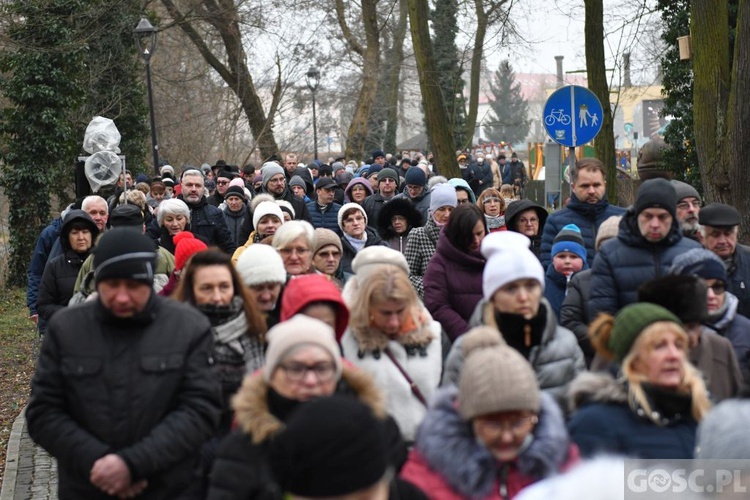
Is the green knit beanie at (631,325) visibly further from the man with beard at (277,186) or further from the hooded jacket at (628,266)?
the man with beard at (277,186)

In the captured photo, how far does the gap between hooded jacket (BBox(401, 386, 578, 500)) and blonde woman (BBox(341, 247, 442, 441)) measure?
4.33 feet

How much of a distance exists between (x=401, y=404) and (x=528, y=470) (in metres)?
1.56

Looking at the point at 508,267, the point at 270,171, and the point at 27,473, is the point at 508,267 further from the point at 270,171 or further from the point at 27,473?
the point at 270,171

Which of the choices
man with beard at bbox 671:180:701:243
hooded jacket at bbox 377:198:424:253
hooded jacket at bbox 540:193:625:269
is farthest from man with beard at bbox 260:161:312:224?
man with beard at bbox 671:180:701:243

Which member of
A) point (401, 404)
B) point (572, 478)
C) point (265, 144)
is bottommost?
point (401, 404)

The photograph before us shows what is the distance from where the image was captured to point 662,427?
4.48 metres

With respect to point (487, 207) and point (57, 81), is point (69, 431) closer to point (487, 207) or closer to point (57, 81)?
point (487, 207)

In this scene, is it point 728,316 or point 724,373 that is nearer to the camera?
point 724,373

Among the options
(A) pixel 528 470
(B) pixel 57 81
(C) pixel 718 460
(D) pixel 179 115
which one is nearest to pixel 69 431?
(A) pixel 528 470

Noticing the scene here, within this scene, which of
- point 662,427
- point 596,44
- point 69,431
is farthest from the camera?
point 596,44

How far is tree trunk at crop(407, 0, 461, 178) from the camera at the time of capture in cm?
2081

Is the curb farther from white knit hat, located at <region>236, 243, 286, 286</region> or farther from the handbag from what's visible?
the handbag

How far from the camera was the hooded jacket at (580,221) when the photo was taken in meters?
9.08

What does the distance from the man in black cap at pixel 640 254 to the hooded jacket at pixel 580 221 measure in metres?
1.86
